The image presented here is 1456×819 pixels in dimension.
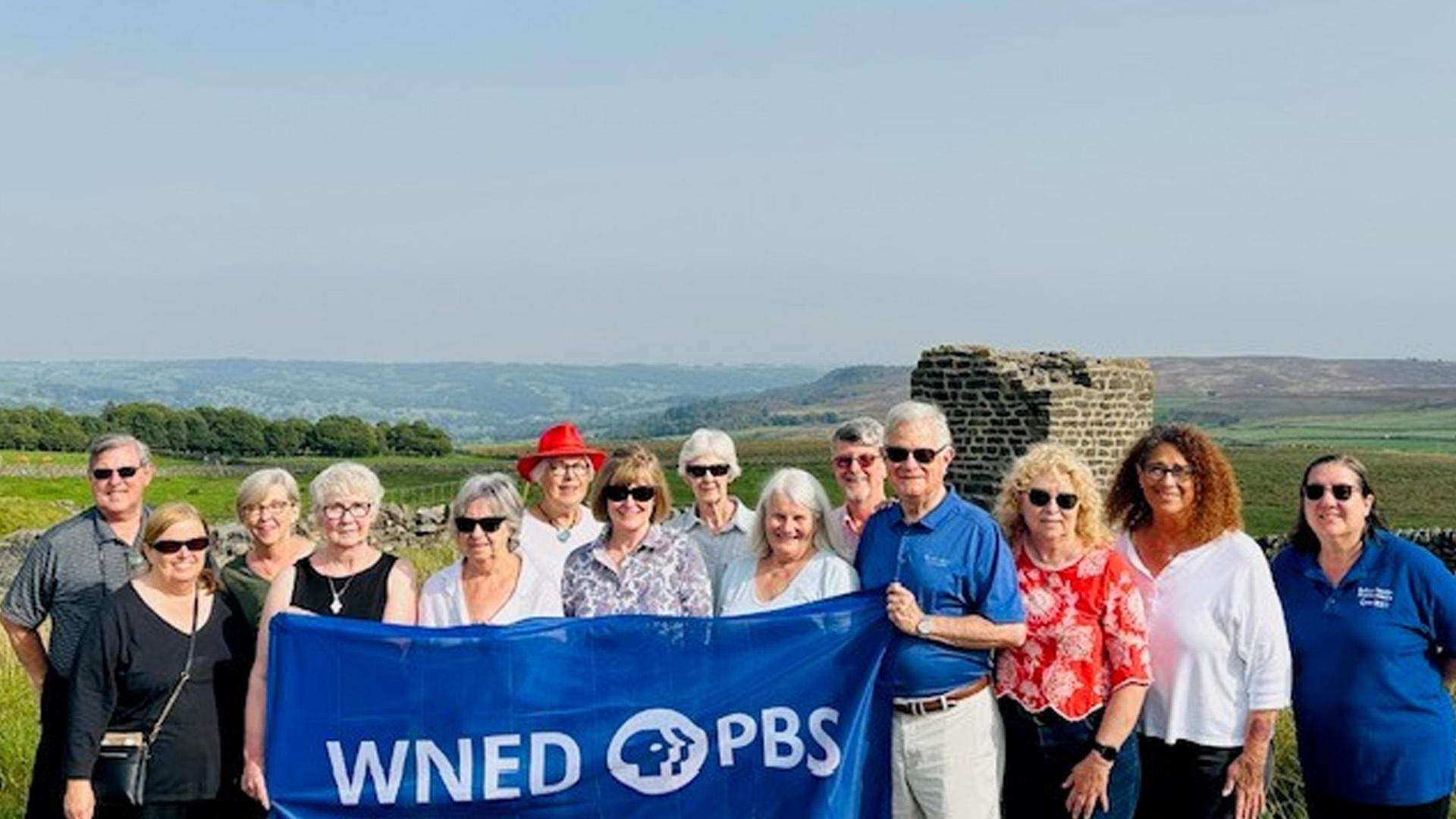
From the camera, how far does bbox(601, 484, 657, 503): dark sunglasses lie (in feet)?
16.9

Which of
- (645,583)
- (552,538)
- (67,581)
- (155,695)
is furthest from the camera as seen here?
(552,538)

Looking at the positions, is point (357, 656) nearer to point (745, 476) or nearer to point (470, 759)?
point (470, 759)

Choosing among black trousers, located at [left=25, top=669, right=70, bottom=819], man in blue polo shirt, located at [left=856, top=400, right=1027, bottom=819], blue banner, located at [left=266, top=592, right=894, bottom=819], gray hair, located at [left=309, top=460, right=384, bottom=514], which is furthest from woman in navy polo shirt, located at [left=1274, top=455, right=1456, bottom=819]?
black trousers, located at [left=25, top=669, right=70, bottom=819]

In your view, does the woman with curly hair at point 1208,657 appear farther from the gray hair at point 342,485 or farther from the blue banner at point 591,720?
the gray hair at point 342,485

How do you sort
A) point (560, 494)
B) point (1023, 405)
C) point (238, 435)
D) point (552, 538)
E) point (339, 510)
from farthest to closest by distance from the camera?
point (238, 435), point (1023, 405), point (560, 494), point (552, 538), point (339, 510)

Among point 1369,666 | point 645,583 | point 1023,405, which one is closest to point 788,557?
point 645,583

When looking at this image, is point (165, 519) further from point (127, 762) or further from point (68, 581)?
point (127, 762)

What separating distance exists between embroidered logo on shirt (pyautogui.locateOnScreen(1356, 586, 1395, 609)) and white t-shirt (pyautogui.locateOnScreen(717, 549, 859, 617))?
1750mm

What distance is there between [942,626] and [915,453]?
0.60m

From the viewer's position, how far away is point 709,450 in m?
5.77

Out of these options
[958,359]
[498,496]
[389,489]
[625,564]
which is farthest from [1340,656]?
[389,489]

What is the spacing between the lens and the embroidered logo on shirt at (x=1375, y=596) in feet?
15.4

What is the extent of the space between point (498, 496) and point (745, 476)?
27.6 metres

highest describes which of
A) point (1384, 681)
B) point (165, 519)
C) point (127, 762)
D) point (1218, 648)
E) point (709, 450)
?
point (709, 450)
